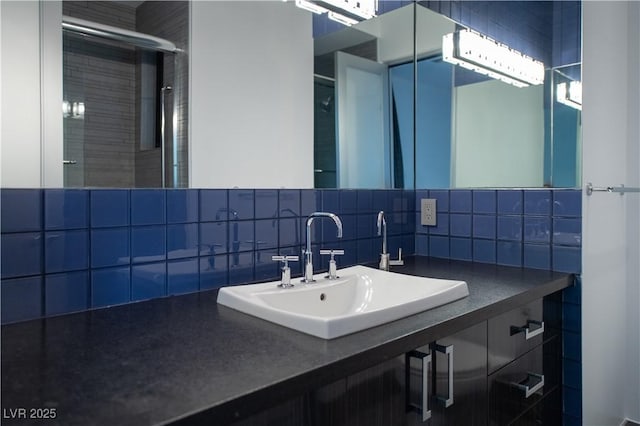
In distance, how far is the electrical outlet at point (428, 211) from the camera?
6.70 ft

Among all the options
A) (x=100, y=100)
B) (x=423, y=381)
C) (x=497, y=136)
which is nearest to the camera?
(x=423, y=381)

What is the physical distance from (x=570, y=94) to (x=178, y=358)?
169cm

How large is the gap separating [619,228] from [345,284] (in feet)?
4.51

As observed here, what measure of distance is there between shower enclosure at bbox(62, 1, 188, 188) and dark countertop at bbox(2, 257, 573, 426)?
1.18ft

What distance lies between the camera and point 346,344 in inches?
34.5

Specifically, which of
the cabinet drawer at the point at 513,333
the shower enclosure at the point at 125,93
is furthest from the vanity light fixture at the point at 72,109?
the cabinet drawer at the point at 513,333

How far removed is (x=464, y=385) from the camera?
3.88 ft

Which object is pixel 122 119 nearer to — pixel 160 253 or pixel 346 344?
pixel 160 253

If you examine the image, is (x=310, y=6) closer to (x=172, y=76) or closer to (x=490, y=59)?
(x=172, y=76)

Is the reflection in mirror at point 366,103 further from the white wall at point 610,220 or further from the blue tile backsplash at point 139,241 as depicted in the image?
the white wall at point 610,220

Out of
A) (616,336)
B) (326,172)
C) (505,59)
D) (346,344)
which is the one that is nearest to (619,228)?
(616,336)

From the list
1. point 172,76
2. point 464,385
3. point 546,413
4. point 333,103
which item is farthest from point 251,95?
point 546,413

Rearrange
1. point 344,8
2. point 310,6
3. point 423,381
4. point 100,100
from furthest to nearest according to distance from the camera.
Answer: point 344,8 → point 310,6 → point 100,100 → point 423,381

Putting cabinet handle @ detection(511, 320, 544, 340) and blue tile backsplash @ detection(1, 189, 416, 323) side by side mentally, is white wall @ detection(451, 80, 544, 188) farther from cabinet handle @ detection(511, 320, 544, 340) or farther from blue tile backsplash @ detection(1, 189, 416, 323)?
blue tile backsplash @ detection(1, 189, 416, 323)
